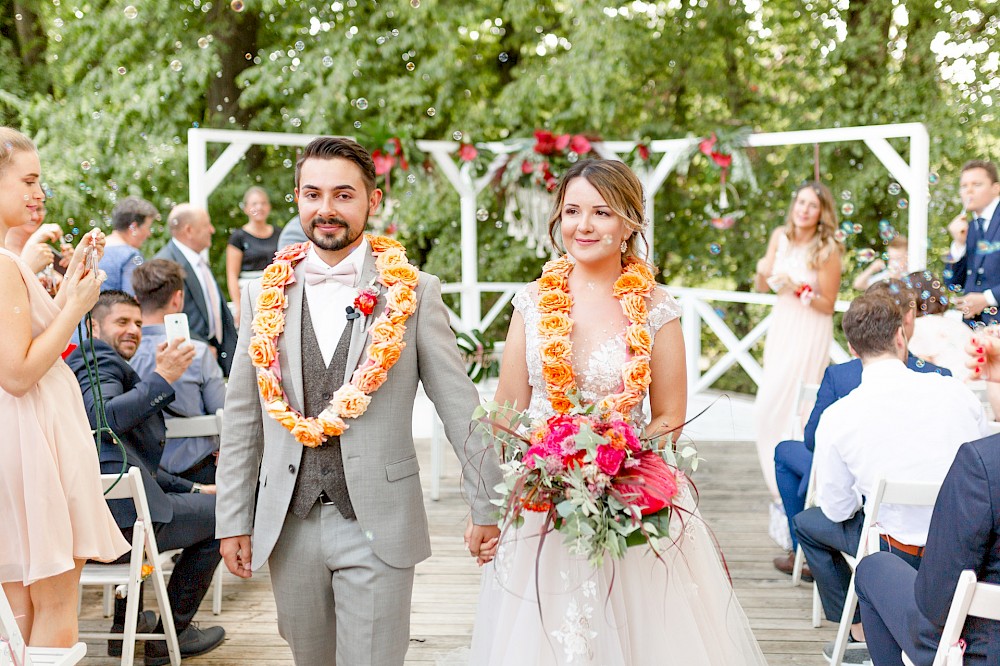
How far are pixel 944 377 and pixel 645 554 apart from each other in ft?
4.94

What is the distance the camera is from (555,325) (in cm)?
273

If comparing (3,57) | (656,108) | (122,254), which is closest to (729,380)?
(656,108)

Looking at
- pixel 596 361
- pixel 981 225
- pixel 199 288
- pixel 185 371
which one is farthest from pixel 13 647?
pixel 981 225

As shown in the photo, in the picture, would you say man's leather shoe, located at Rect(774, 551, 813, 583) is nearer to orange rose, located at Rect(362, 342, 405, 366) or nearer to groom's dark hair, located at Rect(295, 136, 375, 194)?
orange rose, located at Rect(362, 342, 405, 366)

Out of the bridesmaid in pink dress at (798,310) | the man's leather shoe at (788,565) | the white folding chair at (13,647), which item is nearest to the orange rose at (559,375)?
the white folding chair at (13,647)

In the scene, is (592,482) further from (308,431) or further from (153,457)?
(153,457)

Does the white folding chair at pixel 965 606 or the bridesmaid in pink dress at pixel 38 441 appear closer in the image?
the white folding chair at pixel 965 606

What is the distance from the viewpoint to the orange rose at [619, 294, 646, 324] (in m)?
2.71

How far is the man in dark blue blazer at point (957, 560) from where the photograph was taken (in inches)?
83.3

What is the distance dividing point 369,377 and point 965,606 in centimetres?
150

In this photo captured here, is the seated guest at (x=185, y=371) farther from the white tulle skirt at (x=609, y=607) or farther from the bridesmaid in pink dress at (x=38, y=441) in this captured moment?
the white tulle skirt at (x=609, y=607)

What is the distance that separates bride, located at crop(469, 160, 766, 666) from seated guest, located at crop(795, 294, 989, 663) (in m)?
0.85

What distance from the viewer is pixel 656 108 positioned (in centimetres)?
1181

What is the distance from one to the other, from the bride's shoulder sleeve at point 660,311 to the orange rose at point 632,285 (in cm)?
4
